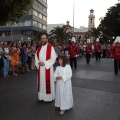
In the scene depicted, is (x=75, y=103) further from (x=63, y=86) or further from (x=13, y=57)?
(x=13, y=57)

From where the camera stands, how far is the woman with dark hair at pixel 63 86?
6.59 meters

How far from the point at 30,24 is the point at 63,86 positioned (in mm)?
69487

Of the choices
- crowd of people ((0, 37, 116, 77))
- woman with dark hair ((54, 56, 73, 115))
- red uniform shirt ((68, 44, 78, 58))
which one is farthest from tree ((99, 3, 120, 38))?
A: woman with dark hair ((54, 56, 73, 115))

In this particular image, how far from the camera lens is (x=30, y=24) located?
74.8 meters

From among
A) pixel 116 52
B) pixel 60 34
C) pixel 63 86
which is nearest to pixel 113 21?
pixel 60 34

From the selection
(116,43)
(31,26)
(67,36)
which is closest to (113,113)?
(116,43)

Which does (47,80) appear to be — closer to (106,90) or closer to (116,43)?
(106,90)

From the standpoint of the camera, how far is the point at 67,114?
21.5ft

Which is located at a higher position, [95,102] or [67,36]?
[67,36]

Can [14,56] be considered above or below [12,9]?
below

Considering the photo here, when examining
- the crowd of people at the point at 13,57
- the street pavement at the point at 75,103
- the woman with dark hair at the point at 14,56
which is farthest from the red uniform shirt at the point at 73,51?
the street pavement at the point at 75,103

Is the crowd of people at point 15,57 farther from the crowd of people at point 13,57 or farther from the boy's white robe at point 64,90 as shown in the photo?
the boy's white robe at point 64,90

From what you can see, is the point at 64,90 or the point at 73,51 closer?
the point at 64,90

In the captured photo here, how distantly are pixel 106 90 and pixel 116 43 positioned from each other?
5551 millimetres
